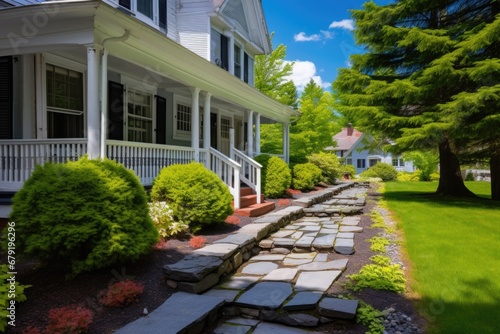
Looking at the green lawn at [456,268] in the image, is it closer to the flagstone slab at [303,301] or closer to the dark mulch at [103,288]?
the dark mulch at [103,288]

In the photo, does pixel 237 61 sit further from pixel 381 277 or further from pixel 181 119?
pixel 381 277

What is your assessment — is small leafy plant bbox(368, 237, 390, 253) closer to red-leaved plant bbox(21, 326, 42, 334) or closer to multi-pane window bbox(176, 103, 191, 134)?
red-leaved plant bbox(21, 326, 42, 334)

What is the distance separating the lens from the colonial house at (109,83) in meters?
4.98

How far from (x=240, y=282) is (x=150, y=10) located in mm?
7987

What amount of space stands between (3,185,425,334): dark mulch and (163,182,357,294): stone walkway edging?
183 mm

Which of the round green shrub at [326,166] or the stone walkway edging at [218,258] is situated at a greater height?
the round green shrub at [326,166]

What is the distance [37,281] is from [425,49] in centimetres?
1106

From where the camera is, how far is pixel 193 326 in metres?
2.80

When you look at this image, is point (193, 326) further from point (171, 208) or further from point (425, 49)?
point (425, 49)

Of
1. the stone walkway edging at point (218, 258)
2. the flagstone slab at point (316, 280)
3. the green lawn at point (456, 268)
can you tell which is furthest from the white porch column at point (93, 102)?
the green lawn at point (456, 268)

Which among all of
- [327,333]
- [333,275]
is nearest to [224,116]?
[333,275]

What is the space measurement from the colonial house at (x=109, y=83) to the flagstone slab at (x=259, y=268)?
267 cm

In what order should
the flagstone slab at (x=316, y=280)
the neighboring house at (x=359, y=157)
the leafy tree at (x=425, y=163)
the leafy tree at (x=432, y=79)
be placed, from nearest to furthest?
1. the flagstone slab at (x=316, y=280)
2. the leafy tree at (x=432, y=79)
3. the leafy tree at (x=425, y=163)
4. the neighboring house at (x=359, y=157)

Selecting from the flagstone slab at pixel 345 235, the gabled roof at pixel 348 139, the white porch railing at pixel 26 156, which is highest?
the gabled roof at pixel 348 139
